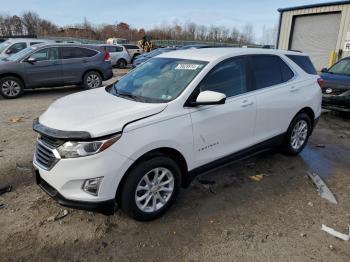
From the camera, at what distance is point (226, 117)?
12.6 ft

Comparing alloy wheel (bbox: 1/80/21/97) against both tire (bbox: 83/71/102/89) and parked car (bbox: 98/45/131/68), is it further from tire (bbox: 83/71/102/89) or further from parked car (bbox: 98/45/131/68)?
parked car (bbox: 98/45/131/68)

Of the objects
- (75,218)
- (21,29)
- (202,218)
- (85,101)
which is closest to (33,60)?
(85,101)

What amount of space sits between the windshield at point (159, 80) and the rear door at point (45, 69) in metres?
6.79

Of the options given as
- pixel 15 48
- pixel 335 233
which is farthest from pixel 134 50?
pixel 335 233

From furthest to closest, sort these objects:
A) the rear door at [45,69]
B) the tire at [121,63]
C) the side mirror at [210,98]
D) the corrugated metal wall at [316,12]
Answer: the tire at [121,63]
the corrugated metal wall at [316,12]
the rear door at [45,69]
the side mirror at [210,98]

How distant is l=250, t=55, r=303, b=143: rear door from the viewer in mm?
4371

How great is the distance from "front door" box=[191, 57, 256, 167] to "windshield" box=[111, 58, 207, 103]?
24 cm

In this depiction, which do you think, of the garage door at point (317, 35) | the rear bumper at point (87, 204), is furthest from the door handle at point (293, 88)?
the garage door at point (317, 35)

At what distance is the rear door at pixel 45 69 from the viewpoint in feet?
33.1

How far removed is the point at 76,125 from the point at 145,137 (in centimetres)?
66

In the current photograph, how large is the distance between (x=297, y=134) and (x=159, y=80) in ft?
8.69

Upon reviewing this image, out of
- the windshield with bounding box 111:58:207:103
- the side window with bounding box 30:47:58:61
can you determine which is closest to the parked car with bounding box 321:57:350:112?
the windshield with bounding box 111:58:207:103

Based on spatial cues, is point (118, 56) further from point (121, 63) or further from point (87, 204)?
point (87, 204)

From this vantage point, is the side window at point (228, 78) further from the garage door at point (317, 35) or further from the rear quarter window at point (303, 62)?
the garage door at point (317, 35)
